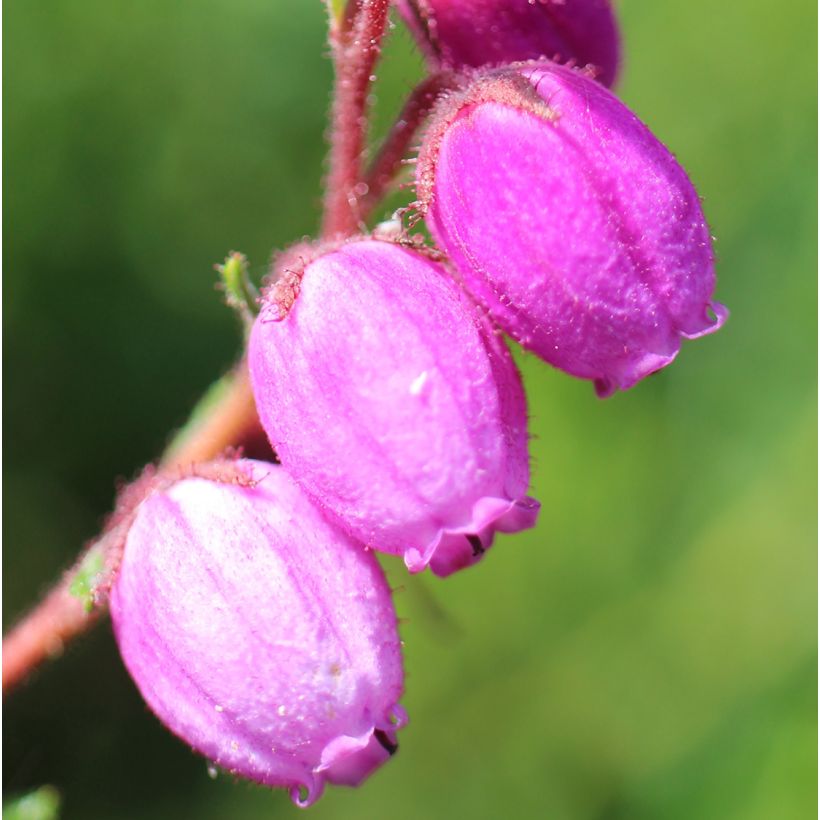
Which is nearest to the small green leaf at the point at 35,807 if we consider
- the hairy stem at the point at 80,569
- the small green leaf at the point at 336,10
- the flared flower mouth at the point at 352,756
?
the hairy stem at the point at 80,569

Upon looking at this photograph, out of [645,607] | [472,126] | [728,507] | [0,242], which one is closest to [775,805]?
[645,607]

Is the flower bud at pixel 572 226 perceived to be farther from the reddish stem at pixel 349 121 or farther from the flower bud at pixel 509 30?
the reddish stem at pixel 349 121

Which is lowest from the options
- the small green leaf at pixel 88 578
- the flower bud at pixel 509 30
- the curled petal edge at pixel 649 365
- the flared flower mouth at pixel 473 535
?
the flared flower mouth at pixel 473 535

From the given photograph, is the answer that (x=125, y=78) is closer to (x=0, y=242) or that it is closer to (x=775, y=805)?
(x=0, y=242)

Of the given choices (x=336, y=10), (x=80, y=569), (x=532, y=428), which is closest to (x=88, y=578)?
(x=80, y=569)

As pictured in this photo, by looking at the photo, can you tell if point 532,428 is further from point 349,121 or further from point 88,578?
point 88,578

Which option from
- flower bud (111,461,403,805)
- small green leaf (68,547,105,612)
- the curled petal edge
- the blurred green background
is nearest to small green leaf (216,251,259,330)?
flower bud (111,461,403,805)

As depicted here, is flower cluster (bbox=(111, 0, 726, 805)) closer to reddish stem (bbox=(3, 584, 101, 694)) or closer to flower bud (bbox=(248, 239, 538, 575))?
flower bud (bbox=(248, 239, 538, 575))
